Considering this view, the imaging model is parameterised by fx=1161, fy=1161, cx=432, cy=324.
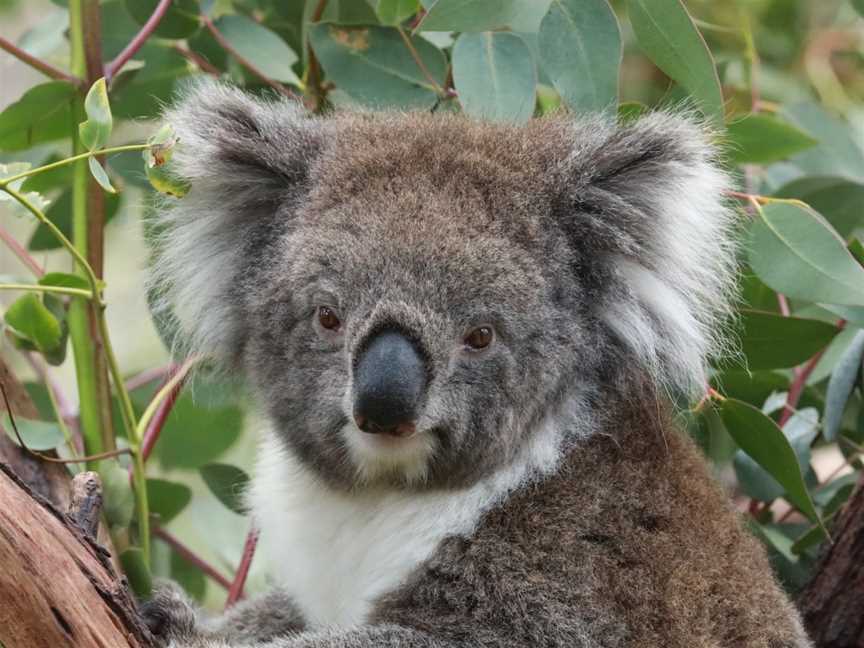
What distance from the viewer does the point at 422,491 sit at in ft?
8.73

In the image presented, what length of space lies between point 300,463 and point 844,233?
181 centimetres

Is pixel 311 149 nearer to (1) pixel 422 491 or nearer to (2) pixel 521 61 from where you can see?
(2) pixel 521 61

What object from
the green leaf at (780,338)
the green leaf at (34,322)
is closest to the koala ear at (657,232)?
the green leaf at (780,338)

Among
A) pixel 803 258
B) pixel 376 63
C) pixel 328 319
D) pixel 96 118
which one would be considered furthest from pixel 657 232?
pixel 96 118

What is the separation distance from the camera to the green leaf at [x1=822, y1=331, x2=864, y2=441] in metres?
3.07

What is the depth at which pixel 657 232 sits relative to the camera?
2.67 m

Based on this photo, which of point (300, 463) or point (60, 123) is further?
point (60, 123)

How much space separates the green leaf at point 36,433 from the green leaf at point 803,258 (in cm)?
169

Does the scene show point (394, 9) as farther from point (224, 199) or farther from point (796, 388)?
point (796, 388)

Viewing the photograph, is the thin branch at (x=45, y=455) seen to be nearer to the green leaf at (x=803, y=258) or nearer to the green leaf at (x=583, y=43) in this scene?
the green leaf at (x=583, y=43)

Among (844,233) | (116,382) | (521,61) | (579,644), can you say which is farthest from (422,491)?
(844,233)

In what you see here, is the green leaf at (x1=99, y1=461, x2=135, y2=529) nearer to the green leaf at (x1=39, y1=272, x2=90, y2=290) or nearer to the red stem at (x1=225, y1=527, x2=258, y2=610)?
the green leaf at (x1=39, y1=272, x2=90, y2=290)

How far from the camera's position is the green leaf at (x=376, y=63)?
308cm

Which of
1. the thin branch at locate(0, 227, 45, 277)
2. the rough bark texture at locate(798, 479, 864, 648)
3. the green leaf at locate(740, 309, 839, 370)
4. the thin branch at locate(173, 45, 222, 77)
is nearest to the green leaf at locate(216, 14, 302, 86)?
the thin branch at locate(173, 45, 222, 77)
